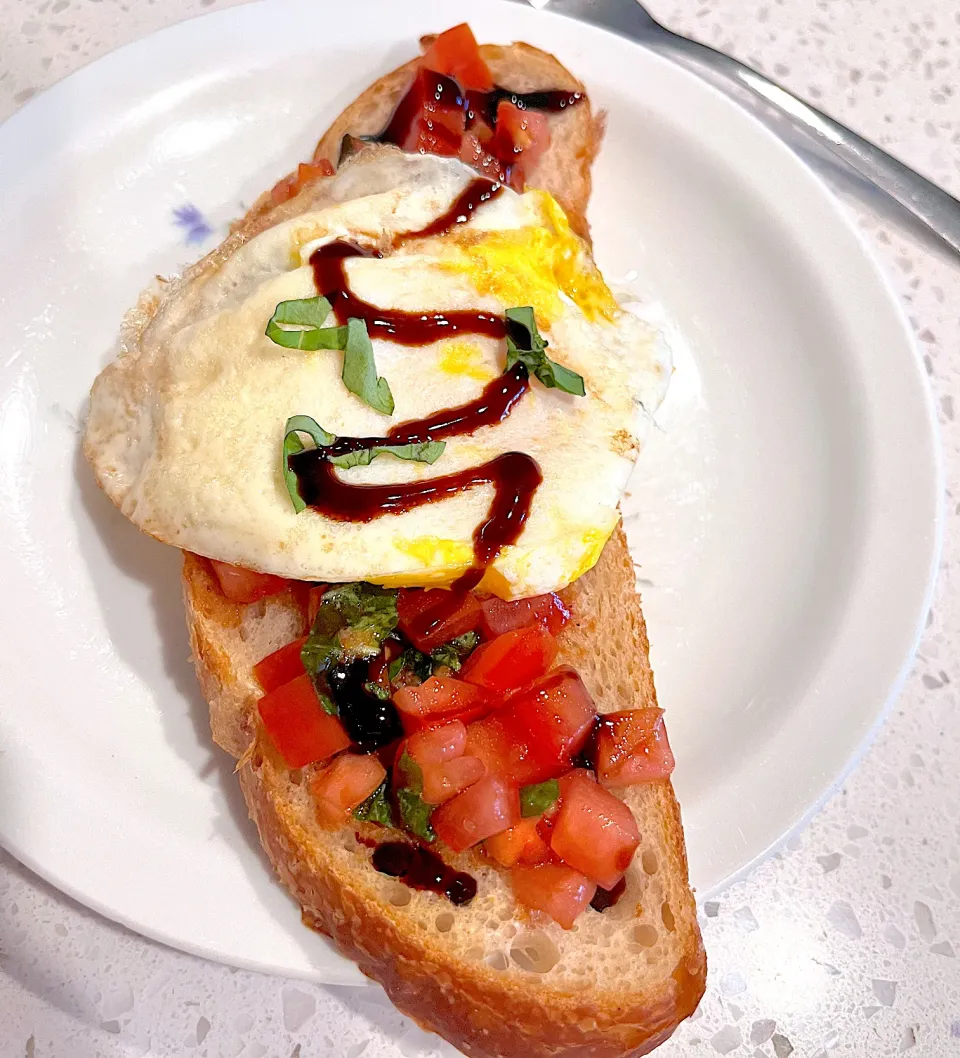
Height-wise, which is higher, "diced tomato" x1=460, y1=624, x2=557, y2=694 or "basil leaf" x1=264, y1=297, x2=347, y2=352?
"basil leaf" x1=264, y1=297, x2=347, y2=352

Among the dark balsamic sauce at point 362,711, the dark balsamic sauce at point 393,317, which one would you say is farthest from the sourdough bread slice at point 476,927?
the dark balsamic sauce at point 393,317

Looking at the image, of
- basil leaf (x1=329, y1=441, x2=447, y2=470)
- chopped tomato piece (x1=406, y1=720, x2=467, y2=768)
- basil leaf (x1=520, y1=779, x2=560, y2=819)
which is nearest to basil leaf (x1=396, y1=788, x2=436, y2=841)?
chopped tomato piece (x1=406, y1=720, x2=467, y2=768)

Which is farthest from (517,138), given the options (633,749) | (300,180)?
(633,749)

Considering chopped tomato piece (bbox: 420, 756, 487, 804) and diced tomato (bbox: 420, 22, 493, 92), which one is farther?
diced tomato (bbox: 420, 22, 493, 92)

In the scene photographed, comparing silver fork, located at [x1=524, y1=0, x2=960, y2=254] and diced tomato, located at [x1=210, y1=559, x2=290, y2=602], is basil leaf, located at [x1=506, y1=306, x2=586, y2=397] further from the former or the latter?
silver fork, located at [x1=524, y1=0, x2=960, y2=254]

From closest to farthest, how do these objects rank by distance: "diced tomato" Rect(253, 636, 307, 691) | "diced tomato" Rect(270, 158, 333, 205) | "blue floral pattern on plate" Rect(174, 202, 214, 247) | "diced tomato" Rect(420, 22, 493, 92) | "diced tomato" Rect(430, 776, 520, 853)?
1. "diced tomato" Rect(430, 776, 520, 853)
2. "diced tomato" Rect(253, 636, 307, 691)
3. "diced tomato" Rect(270, 158, 333, 205)
4. "diced tomato" Rect(420, 22, 493, 92)
5. "blue floral pattern on plate" Rect(174, 202, 214, 247)

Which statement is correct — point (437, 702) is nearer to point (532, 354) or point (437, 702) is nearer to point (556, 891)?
point (556, 891)

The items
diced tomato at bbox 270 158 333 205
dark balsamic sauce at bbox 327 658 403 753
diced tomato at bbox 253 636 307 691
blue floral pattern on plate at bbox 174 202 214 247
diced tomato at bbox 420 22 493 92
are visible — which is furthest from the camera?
blue floral pattern on plate at bbox 174 202 214 247
